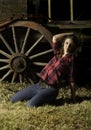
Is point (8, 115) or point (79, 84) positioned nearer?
point (8, 115)

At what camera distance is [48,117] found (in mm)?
6938

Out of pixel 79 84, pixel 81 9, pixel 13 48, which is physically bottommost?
pixel 79 84

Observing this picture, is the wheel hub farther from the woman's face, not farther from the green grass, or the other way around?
the woman's face

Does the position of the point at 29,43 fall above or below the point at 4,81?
above

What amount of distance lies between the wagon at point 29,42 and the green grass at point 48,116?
3.97 feet

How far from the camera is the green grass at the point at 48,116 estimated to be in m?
6.64

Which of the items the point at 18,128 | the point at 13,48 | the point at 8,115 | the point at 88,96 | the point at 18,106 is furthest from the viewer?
the point at 13,48

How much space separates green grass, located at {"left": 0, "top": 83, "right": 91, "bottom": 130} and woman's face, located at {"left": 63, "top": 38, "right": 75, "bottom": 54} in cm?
87

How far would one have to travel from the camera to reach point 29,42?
9.63m

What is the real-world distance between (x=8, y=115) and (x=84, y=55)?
3.37m

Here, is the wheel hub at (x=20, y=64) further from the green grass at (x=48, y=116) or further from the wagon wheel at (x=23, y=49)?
the green grass at (x=48, y=116)

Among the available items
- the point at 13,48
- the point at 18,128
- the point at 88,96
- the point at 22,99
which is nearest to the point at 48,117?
the point at 18,128

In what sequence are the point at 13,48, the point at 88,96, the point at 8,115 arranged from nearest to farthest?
the point at 8,115 → the point at 88,96 → the point at 13,48

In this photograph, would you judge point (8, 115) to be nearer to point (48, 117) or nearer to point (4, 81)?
point (48, 117)
